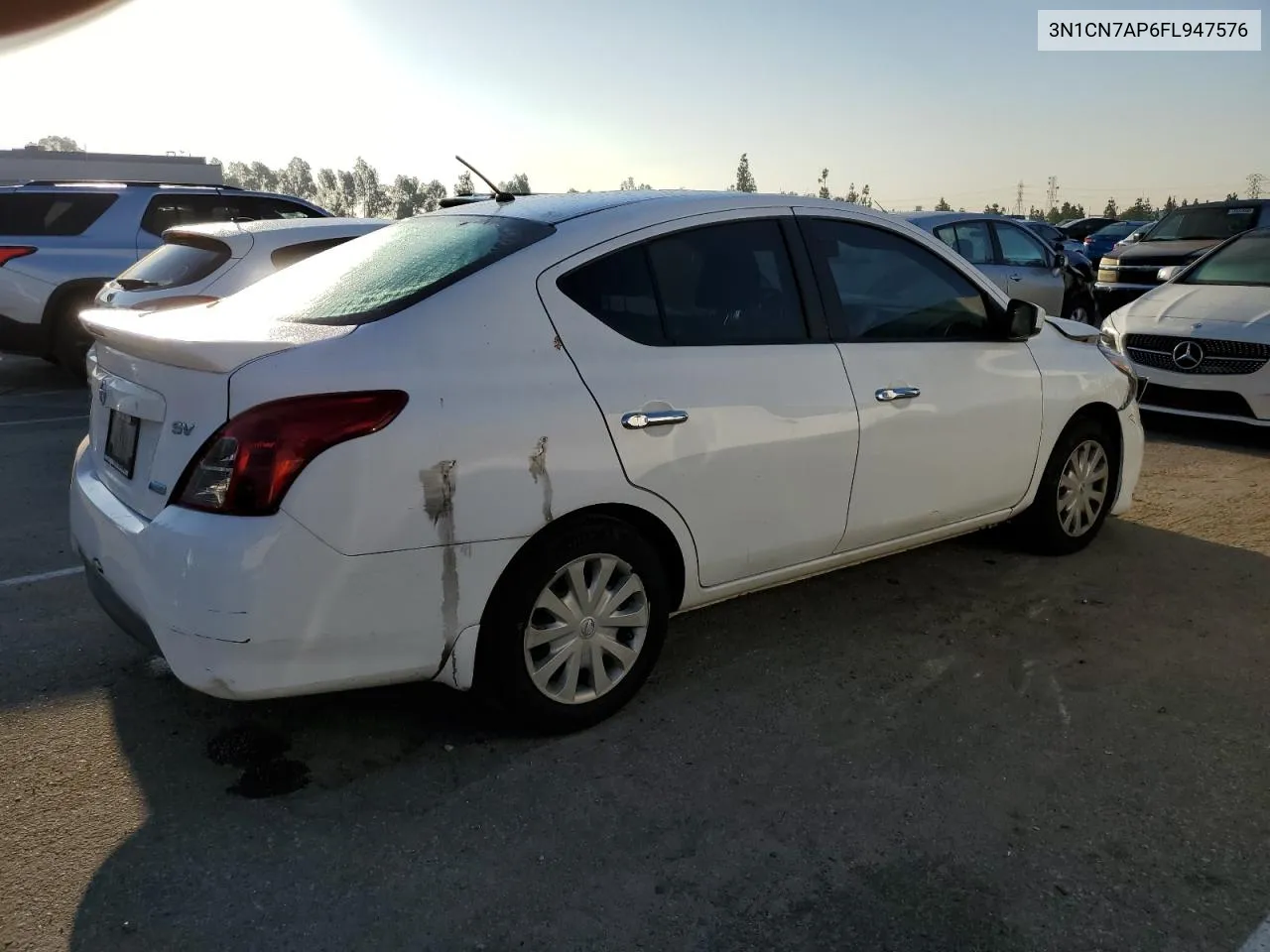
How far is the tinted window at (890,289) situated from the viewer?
386 cm

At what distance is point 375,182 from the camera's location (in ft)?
213

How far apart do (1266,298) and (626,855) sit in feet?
23.8

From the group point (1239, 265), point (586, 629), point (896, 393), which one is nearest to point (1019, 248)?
point (1239, 265)

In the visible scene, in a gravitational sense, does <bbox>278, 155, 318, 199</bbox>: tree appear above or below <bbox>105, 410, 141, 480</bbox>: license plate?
above

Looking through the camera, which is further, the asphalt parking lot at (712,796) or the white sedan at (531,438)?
the white sedan at (531,438)

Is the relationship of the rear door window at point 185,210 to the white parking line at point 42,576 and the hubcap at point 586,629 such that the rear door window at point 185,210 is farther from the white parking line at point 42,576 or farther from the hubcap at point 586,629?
the hubcap at point 586,629

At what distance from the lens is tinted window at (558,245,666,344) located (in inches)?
126

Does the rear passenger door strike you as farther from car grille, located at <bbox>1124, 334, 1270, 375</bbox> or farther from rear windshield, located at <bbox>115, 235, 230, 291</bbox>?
car grille, located at <bbox>1124, 334, 1270, 375</bbox>

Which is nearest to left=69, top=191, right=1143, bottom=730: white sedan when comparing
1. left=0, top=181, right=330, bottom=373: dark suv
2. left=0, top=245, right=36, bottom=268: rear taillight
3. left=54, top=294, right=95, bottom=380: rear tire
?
left=0, top=181, right=330, bottom=373: dark suv

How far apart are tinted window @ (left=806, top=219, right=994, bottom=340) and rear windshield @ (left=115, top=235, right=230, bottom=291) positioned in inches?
Result: 177

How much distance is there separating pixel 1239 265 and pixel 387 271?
25.8 ft

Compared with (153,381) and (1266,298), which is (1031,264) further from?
(153,381)

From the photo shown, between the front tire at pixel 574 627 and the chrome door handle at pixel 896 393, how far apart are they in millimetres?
1132

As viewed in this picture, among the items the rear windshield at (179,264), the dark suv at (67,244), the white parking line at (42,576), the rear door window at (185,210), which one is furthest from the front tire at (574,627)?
the rear door window at (185,210)
